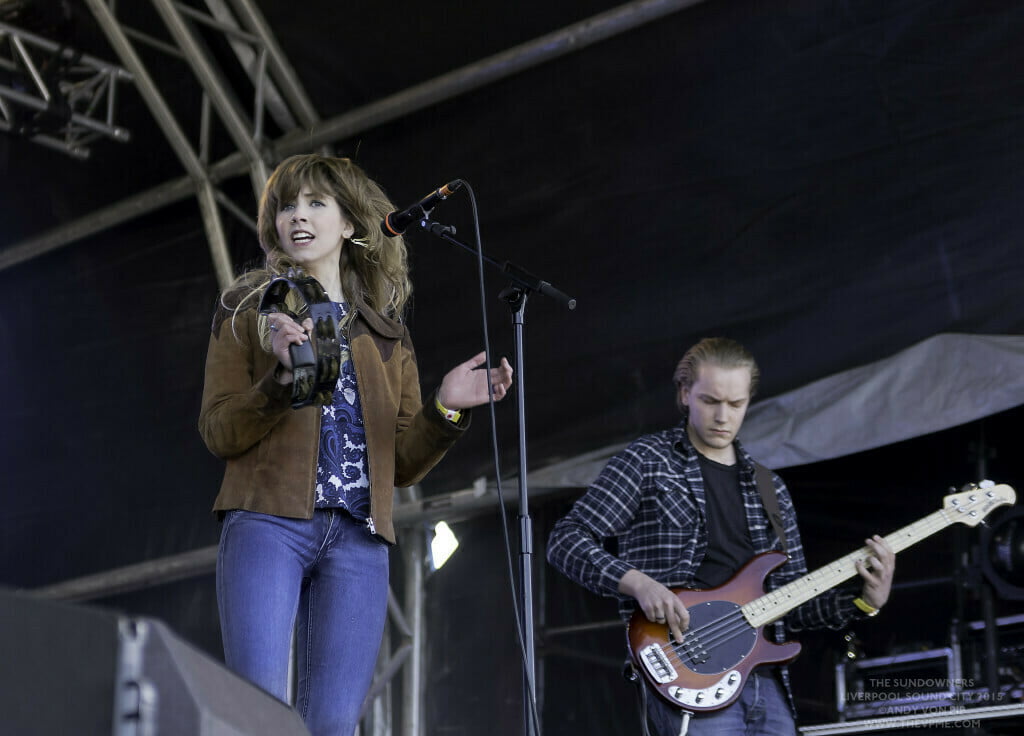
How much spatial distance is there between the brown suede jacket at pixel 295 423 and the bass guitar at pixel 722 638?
1.07 m

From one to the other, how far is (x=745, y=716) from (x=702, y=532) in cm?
52

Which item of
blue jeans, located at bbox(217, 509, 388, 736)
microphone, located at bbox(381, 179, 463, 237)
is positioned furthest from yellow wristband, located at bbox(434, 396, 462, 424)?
microphone, located at bbox(381, 179, 463, 237)

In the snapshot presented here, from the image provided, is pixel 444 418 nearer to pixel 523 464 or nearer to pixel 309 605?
pixel 523 464

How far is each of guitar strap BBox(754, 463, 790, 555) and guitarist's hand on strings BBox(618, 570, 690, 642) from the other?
42 cm

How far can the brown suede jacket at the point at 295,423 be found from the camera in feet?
7.43

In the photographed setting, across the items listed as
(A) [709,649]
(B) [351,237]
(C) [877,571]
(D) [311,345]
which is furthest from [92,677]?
(C) [877,571]

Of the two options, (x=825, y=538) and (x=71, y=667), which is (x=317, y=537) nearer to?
(x=71, y=667)

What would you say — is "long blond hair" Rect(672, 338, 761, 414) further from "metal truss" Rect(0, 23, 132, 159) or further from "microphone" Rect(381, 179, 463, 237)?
"metal truss" Rect(0, 23, 132, 159)

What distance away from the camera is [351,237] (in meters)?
2.70

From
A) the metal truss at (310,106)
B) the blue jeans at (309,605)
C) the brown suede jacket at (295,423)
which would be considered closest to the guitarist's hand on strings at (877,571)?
the brown suede jacket at (295,423)

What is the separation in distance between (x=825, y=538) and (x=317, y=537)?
2.75 m

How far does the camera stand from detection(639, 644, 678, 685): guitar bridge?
3285mm

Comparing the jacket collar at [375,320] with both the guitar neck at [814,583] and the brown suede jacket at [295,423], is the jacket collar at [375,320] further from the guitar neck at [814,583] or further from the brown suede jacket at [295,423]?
the guitar neck at [814,583]

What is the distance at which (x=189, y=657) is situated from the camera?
1157 mm
